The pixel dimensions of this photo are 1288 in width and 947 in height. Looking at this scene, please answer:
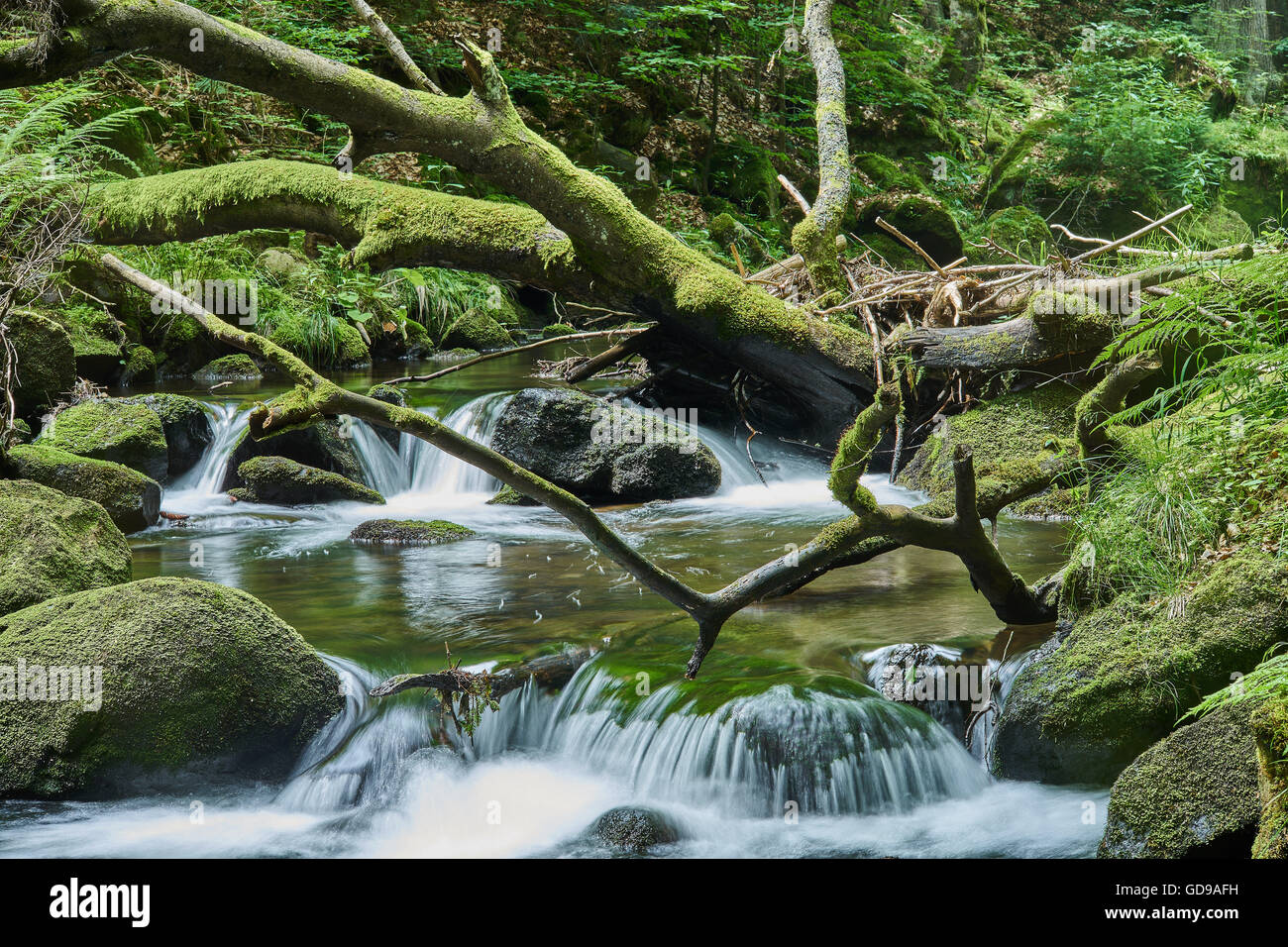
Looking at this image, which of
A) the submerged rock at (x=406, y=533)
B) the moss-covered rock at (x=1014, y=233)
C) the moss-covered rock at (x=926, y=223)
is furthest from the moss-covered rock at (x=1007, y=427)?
the moss-covered rock at (x=1014, y=233)

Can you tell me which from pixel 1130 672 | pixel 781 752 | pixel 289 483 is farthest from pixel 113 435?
pixel 1130 672

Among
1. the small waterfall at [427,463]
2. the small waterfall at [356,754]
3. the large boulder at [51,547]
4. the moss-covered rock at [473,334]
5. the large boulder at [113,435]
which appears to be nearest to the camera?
the small waterfall at [356,754]

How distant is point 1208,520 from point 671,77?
1755 cm

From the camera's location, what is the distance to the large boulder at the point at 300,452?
9094 millimetres

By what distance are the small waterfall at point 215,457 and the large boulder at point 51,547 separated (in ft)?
10.4

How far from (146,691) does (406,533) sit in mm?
3522

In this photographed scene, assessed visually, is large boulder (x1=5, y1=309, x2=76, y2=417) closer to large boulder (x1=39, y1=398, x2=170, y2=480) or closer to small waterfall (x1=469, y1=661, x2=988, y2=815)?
large boulder (x1=39, y1=398, x2=170, y2=480)

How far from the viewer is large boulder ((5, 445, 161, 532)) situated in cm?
695

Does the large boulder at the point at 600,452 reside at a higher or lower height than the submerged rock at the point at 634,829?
higher

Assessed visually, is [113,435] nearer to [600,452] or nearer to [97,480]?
[97,480]

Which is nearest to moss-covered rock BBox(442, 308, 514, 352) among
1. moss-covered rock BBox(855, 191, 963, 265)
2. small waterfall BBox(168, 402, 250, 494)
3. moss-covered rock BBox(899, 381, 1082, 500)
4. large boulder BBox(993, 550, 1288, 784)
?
small waterfall BBox(168, 402, 250, 494)

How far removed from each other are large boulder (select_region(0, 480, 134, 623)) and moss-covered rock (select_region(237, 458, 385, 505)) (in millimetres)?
2872

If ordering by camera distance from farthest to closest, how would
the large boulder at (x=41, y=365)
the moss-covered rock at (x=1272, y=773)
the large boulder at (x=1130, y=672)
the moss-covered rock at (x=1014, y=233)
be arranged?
the moss-covered rock at (x=1014, y=233), the large boulder at (x=41, y=365), the large boulder at (x=1130, y=672), the moss-covered rock at (x=1272, y=773)

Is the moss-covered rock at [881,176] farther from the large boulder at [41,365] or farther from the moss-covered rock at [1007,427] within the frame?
the large boulder at [41,365]
